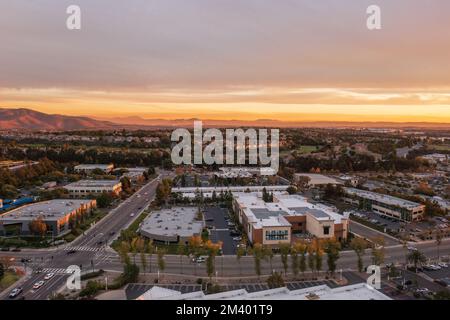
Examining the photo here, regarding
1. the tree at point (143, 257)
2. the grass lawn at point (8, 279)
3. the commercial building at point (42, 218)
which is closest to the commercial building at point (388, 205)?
the tree at point (143, 257)

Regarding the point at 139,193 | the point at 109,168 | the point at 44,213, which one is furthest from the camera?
the point at 109,168

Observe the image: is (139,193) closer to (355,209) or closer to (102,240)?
(102,240)

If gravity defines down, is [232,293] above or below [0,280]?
above

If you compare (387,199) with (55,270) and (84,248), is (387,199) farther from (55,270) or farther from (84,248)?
(55,270)

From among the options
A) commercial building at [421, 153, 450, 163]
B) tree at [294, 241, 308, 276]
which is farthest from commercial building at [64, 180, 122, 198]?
commercial building at [421, 153, 450, 163]

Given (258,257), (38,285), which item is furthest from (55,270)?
(258,257)

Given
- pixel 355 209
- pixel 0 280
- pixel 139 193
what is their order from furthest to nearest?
1. pixel 139 193
2. pixel 355 209
3. pixel 0 280
